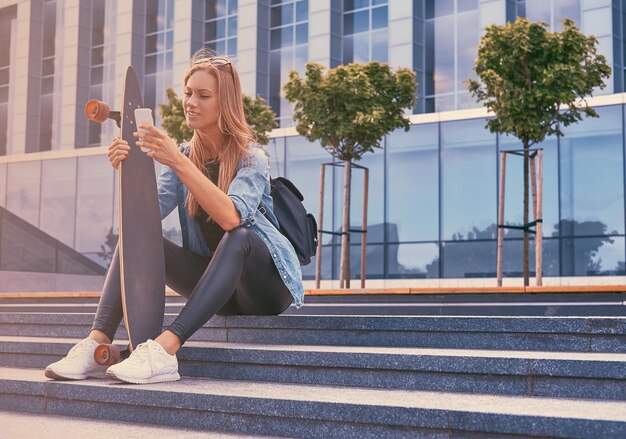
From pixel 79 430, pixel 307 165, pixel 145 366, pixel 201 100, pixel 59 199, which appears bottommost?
pixel 79 430

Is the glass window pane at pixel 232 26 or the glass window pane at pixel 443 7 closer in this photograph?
the glass window pane at pixel 443 7

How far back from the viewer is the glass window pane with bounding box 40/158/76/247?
1083 inches

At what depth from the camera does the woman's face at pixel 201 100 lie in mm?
4211

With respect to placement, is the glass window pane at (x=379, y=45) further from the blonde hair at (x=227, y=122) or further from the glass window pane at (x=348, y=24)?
the blonde hair at (x=227, y=122)

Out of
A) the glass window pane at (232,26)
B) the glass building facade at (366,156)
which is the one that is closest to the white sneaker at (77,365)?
the glass building facade at (366,156)

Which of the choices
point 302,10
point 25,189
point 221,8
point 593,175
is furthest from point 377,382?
point 25,189

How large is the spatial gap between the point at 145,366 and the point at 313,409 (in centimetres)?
85

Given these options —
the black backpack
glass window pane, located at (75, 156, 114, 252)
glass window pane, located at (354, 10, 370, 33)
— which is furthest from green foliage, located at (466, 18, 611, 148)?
glass window pane, located at (75, 156, 114, 252)

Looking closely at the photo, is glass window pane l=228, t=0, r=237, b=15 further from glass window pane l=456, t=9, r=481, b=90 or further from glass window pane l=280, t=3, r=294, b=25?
glass window pane l=456, t=9, r=481, b=90

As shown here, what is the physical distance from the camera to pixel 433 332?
4.05 m

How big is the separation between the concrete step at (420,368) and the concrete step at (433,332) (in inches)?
4.4

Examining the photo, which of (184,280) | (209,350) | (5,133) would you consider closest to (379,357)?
(209,350)

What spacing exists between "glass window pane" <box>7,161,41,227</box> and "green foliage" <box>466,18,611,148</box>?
21.2m

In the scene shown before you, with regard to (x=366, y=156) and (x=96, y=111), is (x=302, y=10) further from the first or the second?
(x=96, y=111)
